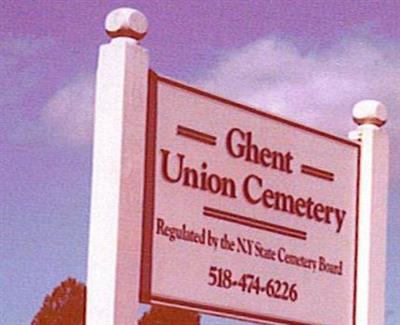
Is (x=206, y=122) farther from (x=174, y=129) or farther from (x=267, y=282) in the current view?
(x=267, y=282)

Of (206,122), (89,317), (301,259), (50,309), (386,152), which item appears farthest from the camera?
(50,309)

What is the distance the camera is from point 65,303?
39.7 m

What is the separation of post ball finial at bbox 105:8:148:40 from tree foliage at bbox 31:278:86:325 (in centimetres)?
2882

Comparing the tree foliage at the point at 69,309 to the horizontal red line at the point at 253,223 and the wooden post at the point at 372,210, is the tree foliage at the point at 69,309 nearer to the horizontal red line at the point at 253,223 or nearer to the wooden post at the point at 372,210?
the wooden post at the point at 372,210

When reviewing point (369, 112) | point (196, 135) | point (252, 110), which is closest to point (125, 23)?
point (196, 135)

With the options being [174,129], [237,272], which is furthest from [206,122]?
[237,272]

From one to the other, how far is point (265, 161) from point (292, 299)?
1047 millimetres

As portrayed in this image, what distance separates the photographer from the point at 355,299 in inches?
498

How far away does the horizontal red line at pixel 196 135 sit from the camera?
11031mm

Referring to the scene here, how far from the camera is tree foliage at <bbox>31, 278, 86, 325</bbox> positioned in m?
39.3

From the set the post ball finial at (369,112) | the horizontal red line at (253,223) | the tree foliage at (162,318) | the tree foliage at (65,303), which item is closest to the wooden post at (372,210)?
the post ball finial at (369,112)

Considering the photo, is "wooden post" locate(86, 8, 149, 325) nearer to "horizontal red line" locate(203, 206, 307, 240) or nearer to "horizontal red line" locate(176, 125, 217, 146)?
"horizontal red line" locate(176, 125, 217, 146)

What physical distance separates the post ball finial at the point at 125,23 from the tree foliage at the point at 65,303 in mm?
28824

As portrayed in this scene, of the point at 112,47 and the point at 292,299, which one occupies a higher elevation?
the point at 112,47
